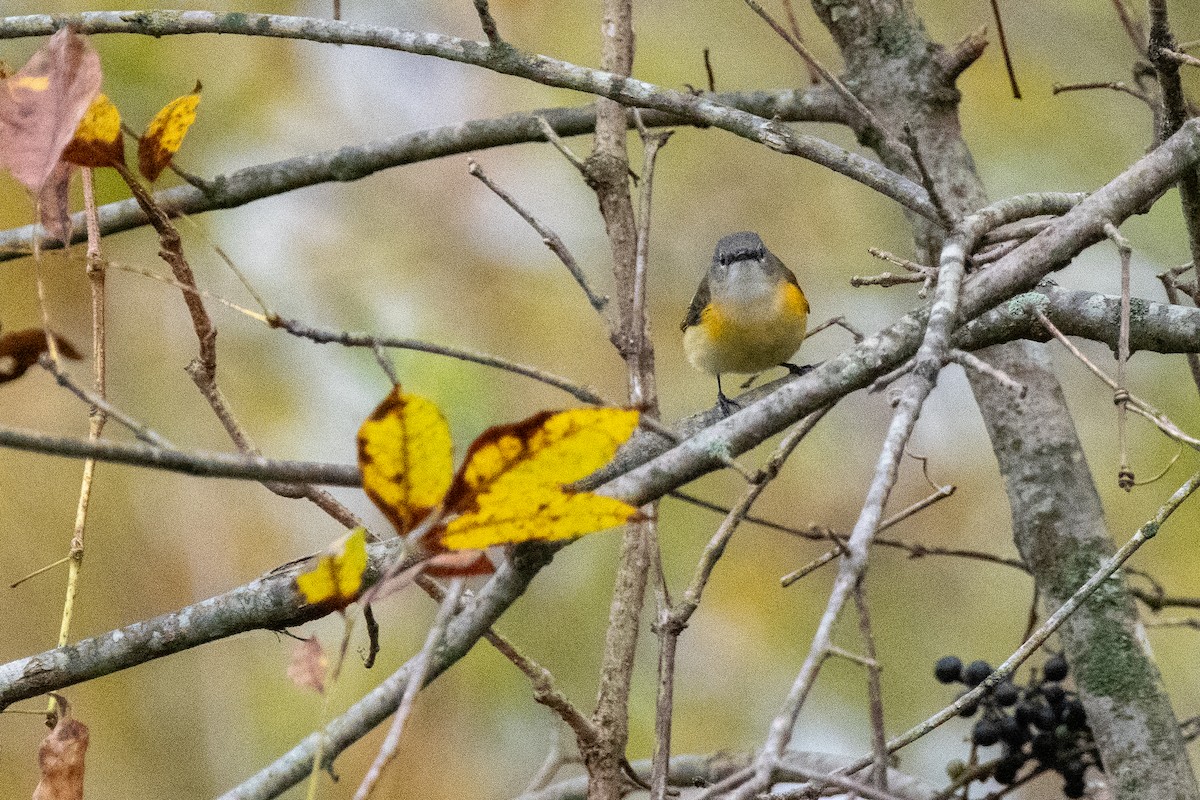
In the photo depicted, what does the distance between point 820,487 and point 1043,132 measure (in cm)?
172

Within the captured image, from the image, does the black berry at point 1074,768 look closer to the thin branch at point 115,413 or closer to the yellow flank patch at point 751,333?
the yellow flank patch at point 751,333

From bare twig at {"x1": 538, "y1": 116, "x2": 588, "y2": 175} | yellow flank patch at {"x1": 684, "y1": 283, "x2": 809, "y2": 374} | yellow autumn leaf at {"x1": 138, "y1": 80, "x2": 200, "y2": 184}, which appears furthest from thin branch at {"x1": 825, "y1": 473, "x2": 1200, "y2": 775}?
yellow flank patch at {"x1": 684, "y1": 283, "x2": 809, "y2": 374}


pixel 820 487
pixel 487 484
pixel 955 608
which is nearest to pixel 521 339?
pixel 820 487

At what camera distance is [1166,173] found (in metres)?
1.80

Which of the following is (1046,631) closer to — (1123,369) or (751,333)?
(1123,369)

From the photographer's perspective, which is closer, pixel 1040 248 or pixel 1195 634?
pixel 1040 248

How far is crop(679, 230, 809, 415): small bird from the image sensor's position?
3455mm

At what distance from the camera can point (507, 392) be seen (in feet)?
14.8

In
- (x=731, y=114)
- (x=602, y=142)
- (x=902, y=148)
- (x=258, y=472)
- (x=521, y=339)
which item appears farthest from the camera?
(x=521, y=339)

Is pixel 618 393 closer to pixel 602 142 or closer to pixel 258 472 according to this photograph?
pixel 602 142

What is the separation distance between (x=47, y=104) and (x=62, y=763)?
0.80 metres

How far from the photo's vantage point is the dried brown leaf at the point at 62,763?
1.43m

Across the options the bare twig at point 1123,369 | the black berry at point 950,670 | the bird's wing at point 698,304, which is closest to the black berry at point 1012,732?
the black berry at point 950,670

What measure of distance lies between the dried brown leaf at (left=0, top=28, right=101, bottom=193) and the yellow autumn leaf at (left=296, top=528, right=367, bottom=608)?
1.92ft
